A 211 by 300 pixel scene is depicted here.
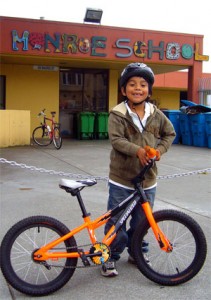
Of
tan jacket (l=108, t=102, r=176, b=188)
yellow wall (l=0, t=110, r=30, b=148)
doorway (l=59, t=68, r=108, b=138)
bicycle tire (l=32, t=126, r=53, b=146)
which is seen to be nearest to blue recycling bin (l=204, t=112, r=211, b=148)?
bicycle tire (l=32, t=126, r=53, b=146)

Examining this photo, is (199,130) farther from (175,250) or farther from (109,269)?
(109,269)

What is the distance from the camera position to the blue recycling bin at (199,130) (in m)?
14.8

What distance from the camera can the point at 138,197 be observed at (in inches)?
141

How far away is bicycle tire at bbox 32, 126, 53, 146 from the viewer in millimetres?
14845

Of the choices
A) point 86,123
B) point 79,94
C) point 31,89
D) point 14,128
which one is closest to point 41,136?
point 86,123

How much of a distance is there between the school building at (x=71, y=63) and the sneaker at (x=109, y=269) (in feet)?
34.2

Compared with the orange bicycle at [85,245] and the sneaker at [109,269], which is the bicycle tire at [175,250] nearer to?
the orange bicycle at [85,245]

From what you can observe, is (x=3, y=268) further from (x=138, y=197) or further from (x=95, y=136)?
(x=95, y=136)

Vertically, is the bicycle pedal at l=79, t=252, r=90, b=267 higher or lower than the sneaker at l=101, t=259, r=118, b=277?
higher

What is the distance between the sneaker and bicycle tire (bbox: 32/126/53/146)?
1103 centimetres

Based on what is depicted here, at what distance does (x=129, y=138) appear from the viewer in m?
3.70

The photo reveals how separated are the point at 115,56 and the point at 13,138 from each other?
15.6ft

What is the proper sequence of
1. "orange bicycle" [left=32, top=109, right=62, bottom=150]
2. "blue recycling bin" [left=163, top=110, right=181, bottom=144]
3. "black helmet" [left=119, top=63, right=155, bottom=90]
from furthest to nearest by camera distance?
"blue recycling bin" [left=163, top=110, right=181, bottom=144] → "orange bicycle" [left=32, top=109, right=62, bottom=150] → "black helmet" [left=119, top=63, right=155, bottom=90]

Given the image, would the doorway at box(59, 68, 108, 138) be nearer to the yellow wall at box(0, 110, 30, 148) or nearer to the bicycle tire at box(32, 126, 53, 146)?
the bicycle tire at box(32, 126, 53, 146)
